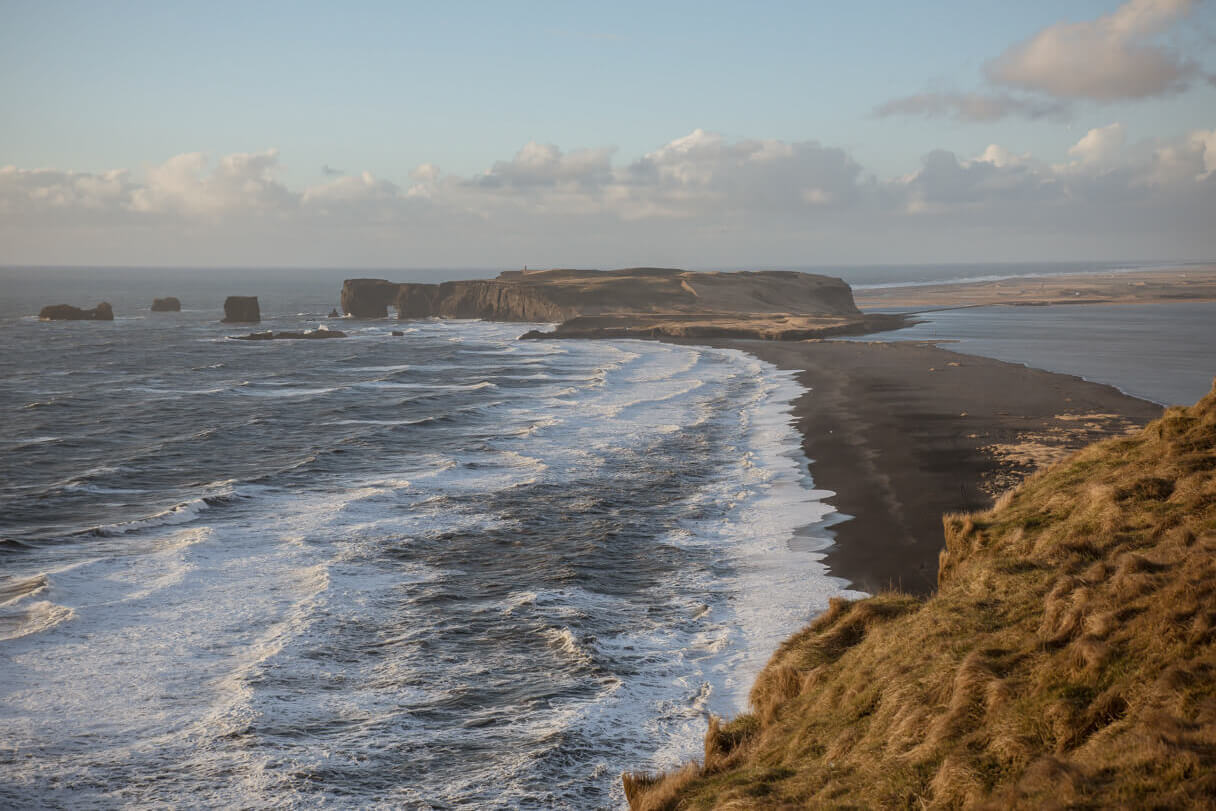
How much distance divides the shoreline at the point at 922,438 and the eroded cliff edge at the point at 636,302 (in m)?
46.4

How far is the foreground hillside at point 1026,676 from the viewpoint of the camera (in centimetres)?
810

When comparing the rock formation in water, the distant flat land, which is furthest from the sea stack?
the distant flat land

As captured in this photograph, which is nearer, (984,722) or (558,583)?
(984,722)

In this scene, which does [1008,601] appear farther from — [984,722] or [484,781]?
[484,781]

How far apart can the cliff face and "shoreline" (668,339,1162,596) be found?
65587 mm

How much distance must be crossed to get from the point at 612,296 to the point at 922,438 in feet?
322

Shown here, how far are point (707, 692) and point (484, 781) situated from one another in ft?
15.0

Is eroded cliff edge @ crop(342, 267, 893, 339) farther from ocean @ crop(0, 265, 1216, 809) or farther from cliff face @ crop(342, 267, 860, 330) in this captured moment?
ocean @ crop(0, 265, 1216, 809)

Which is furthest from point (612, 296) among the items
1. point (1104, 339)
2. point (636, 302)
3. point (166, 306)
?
point (166, 306)

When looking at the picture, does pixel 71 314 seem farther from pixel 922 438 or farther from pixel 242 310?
pixel 922 438

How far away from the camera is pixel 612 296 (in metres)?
135

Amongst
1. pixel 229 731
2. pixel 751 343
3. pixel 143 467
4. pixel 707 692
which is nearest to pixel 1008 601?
pixel 707 692

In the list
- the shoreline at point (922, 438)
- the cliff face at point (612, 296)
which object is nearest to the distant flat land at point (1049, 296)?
the cliff face at point (612, 296)

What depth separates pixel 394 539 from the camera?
2577cm
